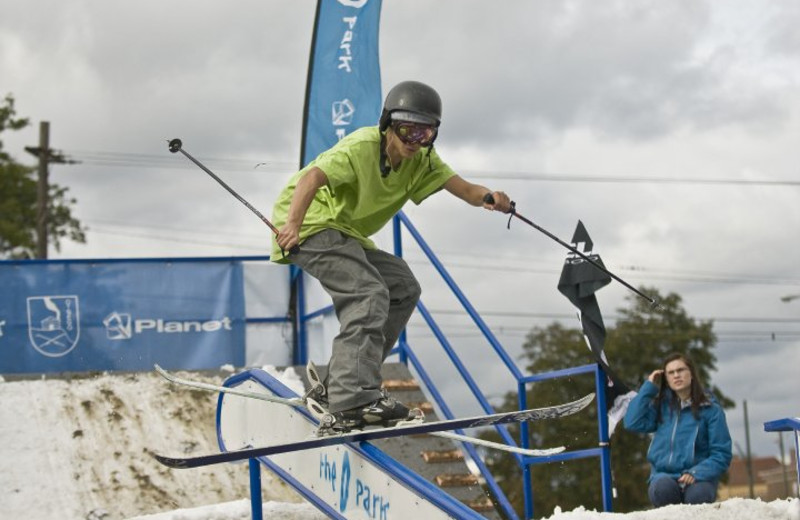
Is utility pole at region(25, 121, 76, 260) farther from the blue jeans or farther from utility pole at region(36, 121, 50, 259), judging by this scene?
the blue jeans

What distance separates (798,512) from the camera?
545 centimetres

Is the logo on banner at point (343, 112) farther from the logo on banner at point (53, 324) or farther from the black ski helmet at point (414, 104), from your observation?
the black ski helmet at point (414, 104)

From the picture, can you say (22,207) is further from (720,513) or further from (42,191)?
(720,513)

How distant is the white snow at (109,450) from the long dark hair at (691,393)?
273cm

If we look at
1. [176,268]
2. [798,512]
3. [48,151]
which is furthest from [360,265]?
[48,151]

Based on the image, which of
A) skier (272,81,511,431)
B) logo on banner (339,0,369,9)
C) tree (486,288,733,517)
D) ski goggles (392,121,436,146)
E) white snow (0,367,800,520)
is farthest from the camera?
tree (486,288,733,517)

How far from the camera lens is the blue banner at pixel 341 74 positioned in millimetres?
12977

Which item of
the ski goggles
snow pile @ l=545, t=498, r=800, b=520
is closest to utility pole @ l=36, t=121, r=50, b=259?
the ski goggles

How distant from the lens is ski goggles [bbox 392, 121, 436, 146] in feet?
19.7

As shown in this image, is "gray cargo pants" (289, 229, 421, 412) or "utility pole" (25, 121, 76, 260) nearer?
"gray cargo pants" (289, 229, 421, 412)

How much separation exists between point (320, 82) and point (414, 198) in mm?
7031

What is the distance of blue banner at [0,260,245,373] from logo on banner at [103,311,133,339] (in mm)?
11

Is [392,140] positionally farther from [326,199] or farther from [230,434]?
[230,434]

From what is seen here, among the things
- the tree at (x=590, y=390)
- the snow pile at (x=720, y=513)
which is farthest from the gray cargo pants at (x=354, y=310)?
the tree at (x=590, y=390)
